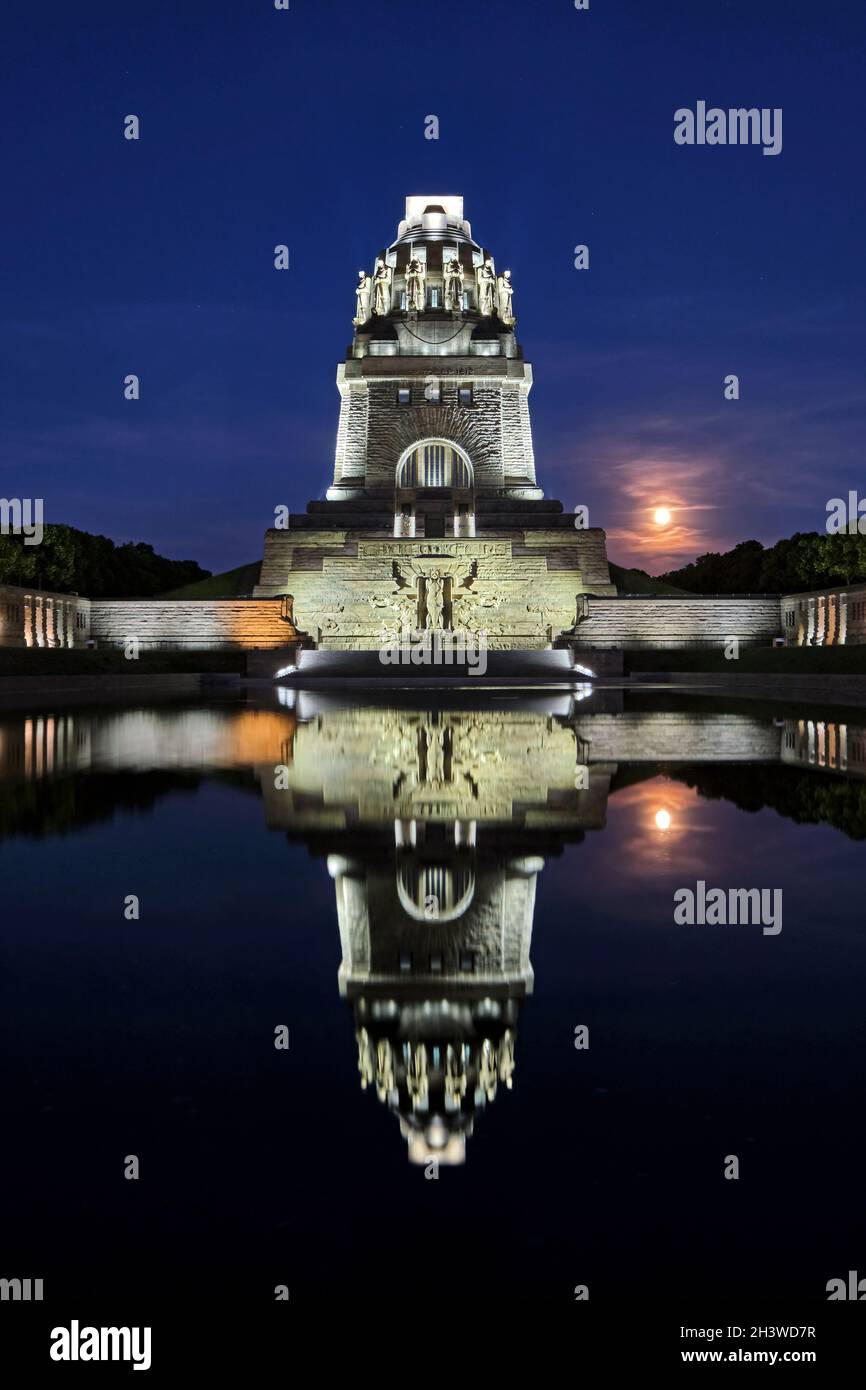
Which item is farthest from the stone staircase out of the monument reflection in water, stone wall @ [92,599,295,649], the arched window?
the arched window

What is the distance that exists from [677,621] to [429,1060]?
171 ft

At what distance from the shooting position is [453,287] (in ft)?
214

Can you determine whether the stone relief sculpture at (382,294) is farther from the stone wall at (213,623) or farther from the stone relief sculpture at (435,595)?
the stone wall at (213,623)

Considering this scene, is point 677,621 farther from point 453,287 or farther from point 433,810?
point 433,810

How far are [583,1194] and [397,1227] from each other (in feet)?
1.55

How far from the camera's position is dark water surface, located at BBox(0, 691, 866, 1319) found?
8.11ft

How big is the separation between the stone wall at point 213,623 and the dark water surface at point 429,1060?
4568 centimetres

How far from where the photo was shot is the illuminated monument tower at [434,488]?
53125mm

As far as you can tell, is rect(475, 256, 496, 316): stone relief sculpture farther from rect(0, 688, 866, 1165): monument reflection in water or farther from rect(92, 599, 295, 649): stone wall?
rect(0, 688, 866, 1165): monument reflection in water

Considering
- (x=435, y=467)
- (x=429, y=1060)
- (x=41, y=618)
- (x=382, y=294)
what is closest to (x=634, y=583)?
(x=435, y=467)

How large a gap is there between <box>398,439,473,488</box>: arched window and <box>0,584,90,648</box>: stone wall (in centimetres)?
2035

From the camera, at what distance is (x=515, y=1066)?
11.3 ft

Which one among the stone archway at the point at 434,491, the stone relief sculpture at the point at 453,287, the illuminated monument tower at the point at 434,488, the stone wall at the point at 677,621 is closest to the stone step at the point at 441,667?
the illuminated monument tower at the point at 434,488
